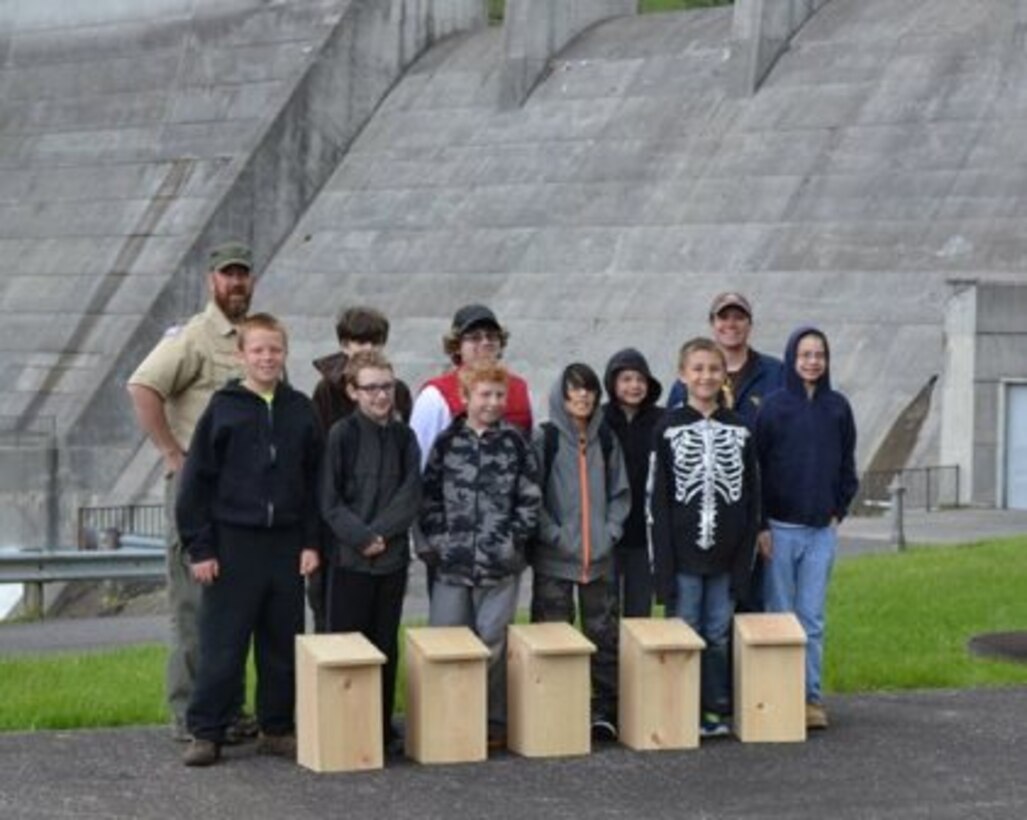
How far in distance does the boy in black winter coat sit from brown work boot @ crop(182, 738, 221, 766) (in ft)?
2.36

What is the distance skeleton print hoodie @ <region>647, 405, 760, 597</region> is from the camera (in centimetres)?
1073

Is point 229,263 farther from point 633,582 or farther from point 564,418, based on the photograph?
point 633,582

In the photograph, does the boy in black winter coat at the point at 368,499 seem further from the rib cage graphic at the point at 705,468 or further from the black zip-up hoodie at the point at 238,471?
the rib cage graphic at the point at 705,468

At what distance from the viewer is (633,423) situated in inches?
433

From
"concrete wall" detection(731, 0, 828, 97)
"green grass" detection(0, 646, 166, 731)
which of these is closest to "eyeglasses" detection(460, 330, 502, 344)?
"green grass" detection(0, 646, 166, 731)

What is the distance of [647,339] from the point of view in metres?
30.5

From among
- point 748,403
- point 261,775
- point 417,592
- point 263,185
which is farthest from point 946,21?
point 261,775

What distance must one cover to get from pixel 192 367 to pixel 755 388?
98.6 inches

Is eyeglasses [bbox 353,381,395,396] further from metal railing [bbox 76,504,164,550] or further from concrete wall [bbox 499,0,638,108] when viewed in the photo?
concrete wall [bbox 499,0,638,108]

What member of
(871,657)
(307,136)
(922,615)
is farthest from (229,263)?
(307,136)

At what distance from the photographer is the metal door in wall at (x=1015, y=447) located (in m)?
25.9

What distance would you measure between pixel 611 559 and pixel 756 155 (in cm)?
2181

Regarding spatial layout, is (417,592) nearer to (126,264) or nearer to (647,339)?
(647,339)

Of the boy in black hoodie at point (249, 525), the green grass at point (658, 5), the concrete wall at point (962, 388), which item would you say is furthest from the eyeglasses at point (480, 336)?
the green grass at point (658, 5)
